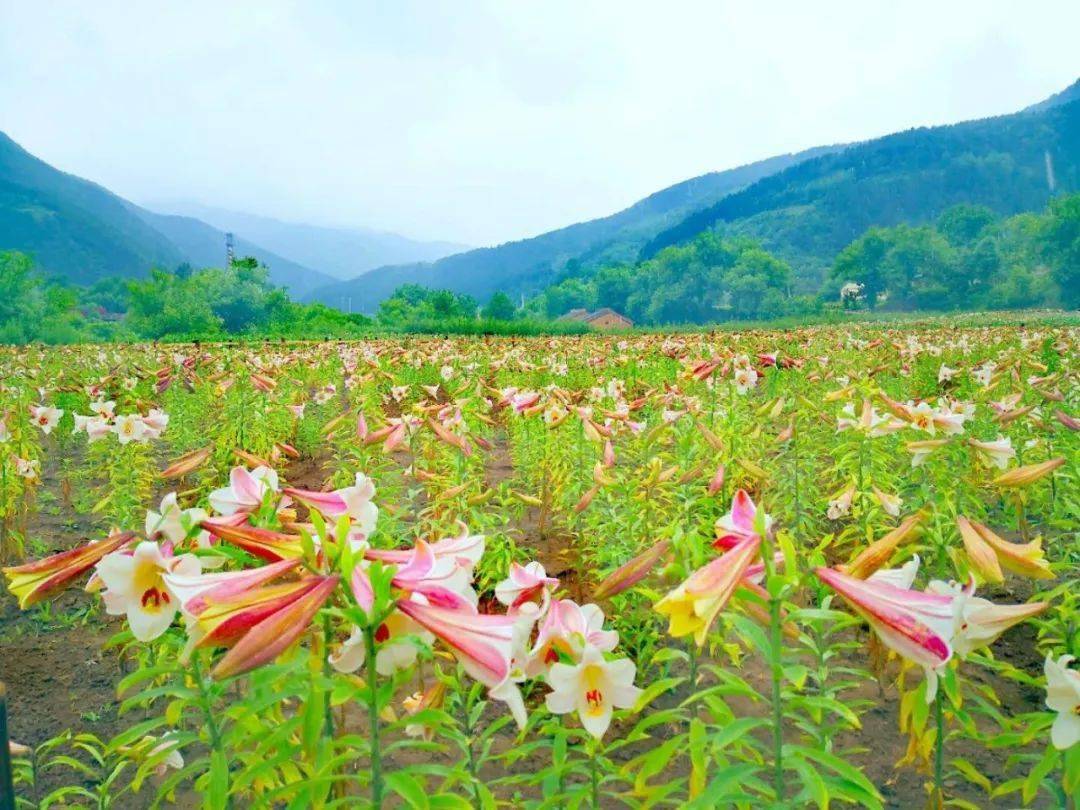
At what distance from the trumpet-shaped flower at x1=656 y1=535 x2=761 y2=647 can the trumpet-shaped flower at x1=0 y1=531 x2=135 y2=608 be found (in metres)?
0.77

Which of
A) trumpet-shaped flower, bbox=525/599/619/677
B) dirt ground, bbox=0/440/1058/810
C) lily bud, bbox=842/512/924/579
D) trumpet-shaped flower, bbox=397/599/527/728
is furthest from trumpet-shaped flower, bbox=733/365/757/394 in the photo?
trumpet-shaped flower, bbox=397/599/527/728

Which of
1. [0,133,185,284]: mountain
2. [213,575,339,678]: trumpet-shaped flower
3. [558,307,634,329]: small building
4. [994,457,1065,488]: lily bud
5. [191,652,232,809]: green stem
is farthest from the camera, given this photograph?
[0,133,185,284]: mountain

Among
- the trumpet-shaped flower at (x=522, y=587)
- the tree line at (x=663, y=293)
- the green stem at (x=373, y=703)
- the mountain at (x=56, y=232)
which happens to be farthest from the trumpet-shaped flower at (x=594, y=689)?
the mountain at (x=56, y=232)

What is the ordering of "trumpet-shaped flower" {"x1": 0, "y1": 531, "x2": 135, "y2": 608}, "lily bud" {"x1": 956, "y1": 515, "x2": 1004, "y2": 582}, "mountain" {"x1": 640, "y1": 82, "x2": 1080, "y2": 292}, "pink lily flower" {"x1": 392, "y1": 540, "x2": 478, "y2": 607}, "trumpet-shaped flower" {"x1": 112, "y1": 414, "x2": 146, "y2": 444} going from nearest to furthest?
"pink lily flower" {"x1": 392, "y1": 540, "x2": 478, "y2": 607}, "trumpet-shaped flower" {"x1": 0, "y1": 531, "x2": 135, "y2": 608}, "lily bud" {"x1": 956, "y1": 515, "x2": 1004, "y2": 582}, "trumpet-shaped flower" {"x1": 112, "y1": 414, "x2": 146, "y2": 444}, "mountain" {"x1": 640, "y1": 82, "x2": 1080, "y2": 292}

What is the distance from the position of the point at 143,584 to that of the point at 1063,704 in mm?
1248

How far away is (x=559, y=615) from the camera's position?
1.04 metres

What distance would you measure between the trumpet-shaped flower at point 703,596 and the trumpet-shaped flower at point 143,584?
2.02 ft

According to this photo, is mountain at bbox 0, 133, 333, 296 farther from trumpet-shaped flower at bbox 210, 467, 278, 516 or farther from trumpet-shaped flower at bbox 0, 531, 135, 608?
trumpet-shaped flower at bbox 0, 531, 135, 608

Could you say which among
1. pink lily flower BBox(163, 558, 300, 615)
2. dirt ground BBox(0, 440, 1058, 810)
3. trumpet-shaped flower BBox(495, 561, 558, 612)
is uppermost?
pink lily flower BBox(163, 558, 300, 615)

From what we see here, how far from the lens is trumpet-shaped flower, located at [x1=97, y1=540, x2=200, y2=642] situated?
0.97 metres

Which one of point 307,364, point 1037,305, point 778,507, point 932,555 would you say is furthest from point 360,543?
point 1037,305

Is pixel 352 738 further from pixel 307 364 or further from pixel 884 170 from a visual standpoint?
pixel 884 170

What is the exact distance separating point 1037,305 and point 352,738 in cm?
6404

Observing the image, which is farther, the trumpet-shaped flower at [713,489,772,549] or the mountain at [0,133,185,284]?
the mountain at [0,133,185,284]
